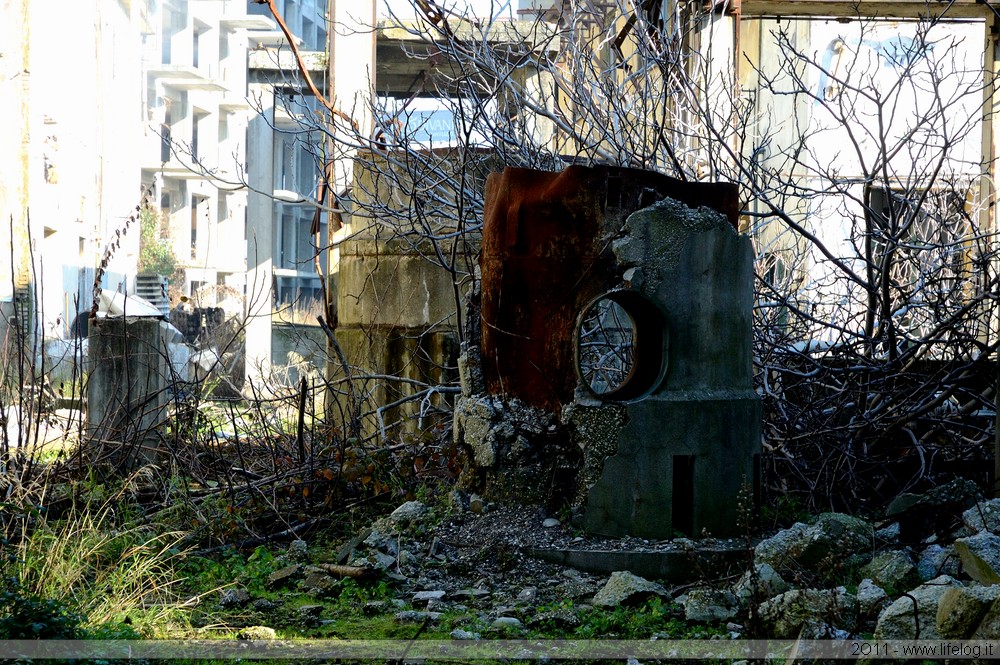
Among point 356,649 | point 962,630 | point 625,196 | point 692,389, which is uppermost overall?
point 625,196

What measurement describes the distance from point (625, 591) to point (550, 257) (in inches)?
69.0

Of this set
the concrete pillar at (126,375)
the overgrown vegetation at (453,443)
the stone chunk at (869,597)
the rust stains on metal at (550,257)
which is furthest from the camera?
the concrete pillar at (126,375)

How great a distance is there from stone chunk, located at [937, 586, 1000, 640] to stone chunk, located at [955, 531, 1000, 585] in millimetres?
652

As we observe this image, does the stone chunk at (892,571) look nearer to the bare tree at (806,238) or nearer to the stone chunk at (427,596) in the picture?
the bare tree at (806,238)

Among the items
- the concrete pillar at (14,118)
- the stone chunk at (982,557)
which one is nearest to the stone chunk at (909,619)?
the stone chunk at (982,557)

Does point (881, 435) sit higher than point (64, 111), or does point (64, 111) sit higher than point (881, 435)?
point (64, 111)

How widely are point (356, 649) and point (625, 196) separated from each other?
259 centimetres

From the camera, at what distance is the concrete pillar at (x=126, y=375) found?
7.28 m

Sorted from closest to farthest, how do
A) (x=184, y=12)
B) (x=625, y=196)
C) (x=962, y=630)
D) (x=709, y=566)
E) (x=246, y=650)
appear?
(x=962, y=630) → (x=246, y=650) → (x=709, y=566) → (x=625, y=196) → (x=184, y=12)

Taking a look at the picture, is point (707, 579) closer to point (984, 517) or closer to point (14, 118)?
point (984, 517)

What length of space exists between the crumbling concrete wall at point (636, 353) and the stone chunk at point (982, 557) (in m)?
1.17

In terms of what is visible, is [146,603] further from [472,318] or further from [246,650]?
[472,318]

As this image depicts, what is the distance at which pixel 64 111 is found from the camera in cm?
2125

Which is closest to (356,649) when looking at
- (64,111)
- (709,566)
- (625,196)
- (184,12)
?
(709,566)
